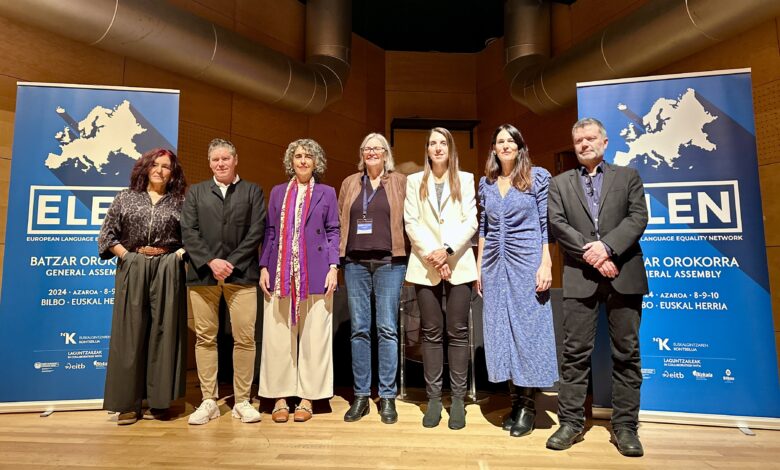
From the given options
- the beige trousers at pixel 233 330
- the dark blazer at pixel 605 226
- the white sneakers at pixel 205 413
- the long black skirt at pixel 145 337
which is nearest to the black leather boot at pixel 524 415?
the dark blazer at pixel 605 226

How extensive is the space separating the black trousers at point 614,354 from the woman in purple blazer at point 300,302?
123 cm

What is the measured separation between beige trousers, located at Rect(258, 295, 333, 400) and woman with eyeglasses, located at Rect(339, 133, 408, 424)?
6.9 inches

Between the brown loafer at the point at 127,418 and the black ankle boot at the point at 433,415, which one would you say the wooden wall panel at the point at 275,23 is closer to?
the brown loafer at the point at 127,418

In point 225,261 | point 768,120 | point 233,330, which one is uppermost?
point 768,120

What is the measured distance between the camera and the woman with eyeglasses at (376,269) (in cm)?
245

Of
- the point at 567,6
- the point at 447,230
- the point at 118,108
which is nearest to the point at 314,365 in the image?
the point at 447,230

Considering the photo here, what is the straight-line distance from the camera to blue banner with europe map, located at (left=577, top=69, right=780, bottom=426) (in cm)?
236

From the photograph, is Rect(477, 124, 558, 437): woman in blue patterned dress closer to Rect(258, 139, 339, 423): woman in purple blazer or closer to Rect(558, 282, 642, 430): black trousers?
Rect(558, 282, 642, 430): black trousers

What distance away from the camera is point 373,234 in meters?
2.46

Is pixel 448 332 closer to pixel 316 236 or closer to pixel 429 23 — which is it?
pixel 316 236

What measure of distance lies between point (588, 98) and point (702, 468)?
76.1 inches

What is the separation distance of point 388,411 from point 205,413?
0.97 meters

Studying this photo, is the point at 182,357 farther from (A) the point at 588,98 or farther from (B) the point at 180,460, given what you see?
(A) the point at 588,98

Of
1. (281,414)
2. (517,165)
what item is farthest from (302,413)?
(517,165)
